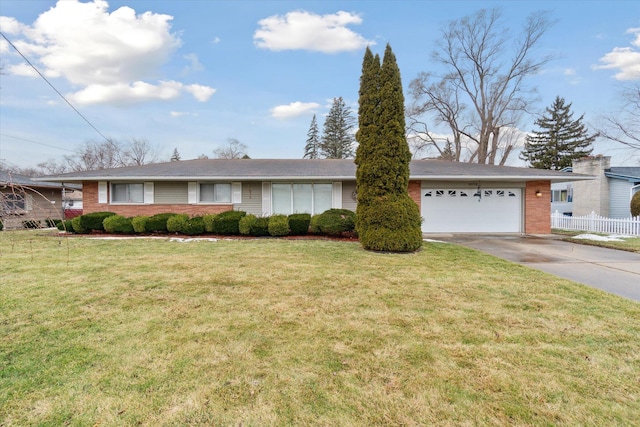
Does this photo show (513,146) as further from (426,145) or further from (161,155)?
(161,155)

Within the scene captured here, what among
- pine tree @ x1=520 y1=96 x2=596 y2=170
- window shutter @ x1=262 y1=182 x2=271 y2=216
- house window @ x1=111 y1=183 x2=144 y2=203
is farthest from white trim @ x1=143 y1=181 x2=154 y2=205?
pine tree @ x1=520 y1=96 x2=596 y2=170

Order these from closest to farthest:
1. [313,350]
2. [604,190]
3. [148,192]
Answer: [313,350]
[148,192]
[604,190]

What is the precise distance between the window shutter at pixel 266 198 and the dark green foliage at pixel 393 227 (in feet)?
17.7

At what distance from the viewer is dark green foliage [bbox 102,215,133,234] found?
10.7 m

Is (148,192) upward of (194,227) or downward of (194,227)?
upward

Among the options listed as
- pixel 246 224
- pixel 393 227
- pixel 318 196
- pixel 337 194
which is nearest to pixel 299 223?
pixel 246 224

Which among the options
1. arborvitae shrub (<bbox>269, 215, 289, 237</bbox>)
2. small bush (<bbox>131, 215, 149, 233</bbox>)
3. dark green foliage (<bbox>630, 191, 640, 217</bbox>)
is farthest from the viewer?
dark green foliage (<bbox>630, 191, 640, 217</bbox>)

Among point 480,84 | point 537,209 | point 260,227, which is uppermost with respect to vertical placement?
point 480,84

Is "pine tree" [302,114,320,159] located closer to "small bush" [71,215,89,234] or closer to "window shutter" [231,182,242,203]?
"window shutter" [231,182,242,203]

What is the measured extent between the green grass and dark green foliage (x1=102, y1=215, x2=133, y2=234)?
5904 millimetres

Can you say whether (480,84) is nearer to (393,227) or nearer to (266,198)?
(266,198)

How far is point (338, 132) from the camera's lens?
39.0 meters

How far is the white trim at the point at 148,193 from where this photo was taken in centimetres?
1203

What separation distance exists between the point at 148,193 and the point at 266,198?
4755mm
